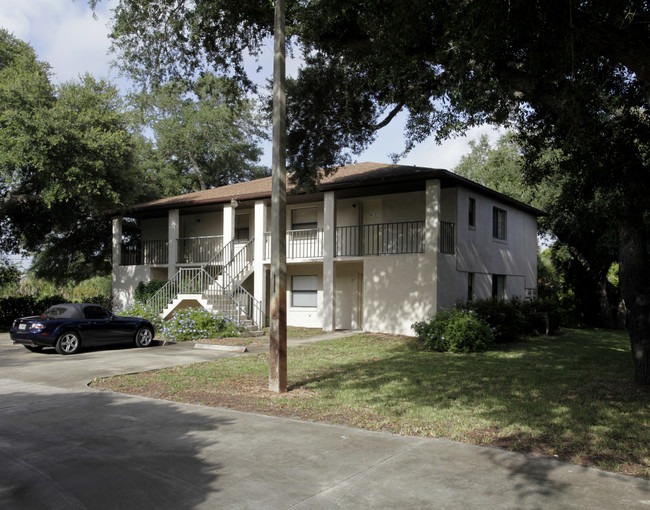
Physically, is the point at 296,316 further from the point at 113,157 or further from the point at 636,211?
the point at 636,211

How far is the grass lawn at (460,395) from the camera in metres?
6.05

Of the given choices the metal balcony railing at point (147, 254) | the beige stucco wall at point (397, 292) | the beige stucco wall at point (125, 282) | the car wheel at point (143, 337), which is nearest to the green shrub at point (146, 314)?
the car wheel at point (143, 337)

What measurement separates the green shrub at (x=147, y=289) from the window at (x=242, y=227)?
405 cm

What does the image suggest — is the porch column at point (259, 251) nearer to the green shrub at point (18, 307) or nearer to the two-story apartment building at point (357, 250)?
the two-story apartment building at point (357, 250)

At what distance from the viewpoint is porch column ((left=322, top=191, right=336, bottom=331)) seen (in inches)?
750

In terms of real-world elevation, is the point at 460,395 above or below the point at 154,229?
below

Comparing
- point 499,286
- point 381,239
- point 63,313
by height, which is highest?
point 381,239

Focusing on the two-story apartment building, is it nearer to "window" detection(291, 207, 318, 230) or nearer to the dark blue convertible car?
"window" detection(291, 207, 318, 230)

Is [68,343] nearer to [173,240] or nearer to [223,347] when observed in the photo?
[223,347]

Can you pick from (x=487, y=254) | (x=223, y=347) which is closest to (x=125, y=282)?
(x=223, y=347)

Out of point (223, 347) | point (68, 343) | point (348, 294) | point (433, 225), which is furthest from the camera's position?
point (348, 294)

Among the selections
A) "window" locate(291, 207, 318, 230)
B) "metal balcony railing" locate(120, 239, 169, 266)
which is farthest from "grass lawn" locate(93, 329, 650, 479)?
"metal balcony railing" locate(120, 239, 169, 266)

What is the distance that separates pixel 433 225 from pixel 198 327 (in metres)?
8.33

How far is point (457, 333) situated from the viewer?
46.9 ft
